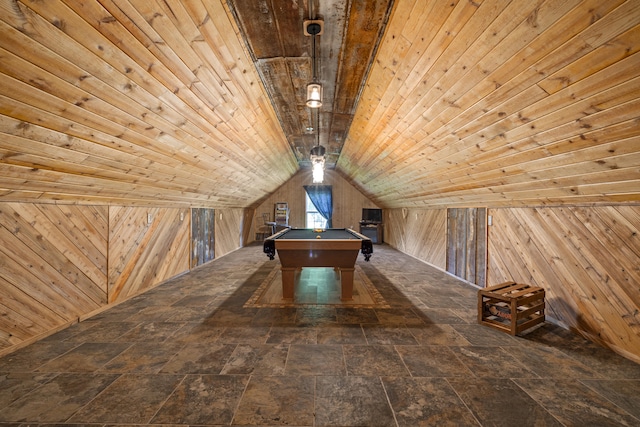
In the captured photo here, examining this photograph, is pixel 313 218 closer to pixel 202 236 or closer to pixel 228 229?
pixel 228 229

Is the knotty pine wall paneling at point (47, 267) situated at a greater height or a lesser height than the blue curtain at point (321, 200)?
lesser

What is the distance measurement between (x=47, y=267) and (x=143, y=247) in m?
1.39

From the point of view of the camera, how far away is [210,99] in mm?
2691

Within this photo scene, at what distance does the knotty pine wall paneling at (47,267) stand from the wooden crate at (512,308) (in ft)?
14.7

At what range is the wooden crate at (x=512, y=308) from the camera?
2723mm

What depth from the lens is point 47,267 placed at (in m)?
→ 2.71

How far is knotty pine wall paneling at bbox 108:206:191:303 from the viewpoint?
3561mm

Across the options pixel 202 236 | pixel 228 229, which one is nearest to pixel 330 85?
pixel 202 236

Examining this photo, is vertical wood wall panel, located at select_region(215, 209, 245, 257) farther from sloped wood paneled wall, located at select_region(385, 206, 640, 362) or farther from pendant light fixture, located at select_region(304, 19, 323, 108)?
sloped wood paneled wall, located at select_region(385, 206, 640, 362)

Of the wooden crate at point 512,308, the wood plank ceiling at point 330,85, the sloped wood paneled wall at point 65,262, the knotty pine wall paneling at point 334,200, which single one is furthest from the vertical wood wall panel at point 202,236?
the wooden crate at point 512,308

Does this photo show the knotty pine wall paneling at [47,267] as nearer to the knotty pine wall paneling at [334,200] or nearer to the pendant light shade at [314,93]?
the pendant light shade at [314,93]

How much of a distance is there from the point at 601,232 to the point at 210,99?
3970mm

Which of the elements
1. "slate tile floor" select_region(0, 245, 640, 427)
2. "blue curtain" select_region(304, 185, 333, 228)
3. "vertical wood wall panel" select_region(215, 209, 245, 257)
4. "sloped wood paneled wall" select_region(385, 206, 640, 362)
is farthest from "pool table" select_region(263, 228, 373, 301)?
"blue curtain" select_region(304, 185, 333, 228)

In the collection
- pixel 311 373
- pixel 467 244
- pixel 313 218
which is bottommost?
pixel 311 373
